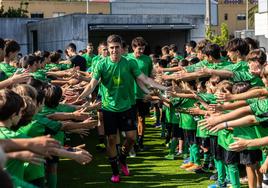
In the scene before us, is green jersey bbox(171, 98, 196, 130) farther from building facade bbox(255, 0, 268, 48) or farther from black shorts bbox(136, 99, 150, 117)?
building facade bbox(255, 0, 268, 48)

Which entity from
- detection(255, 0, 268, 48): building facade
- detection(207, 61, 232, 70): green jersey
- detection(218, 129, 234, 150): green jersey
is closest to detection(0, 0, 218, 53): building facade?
detection(255, 0, 268, 48): building facade

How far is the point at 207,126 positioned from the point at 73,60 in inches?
310

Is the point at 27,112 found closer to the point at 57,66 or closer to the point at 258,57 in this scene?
the point at 258,57

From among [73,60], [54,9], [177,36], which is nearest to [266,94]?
[73,60]

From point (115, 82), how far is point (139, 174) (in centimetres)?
164

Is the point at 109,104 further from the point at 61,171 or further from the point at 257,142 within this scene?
the point at 257,142

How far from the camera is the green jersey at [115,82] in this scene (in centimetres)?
800

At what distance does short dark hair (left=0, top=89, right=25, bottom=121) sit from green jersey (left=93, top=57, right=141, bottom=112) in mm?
3920

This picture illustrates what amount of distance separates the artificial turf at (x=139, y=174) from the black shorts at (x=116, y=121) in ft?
2.70

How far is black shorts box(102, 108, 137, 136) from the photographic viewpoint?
26.4 feet

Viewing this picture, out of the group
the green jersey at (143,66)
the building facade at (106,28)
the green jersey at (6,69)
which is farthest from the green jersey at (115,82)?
the building facade at (106,28)

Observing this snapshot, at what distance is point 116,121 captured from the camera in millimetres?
8078

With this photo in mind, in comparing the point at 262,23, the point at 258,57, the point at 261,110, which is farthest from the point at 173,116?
the point at 262,23

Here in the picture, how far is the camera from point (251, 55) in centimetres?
663
